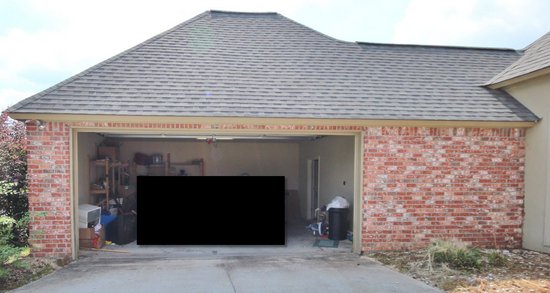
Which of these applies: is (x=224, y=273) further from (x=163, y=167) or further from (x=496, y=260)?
(x=163, y=167)

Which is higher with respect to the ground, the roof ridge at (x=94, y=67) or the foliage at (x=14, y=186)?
the roof ridge at (x=94, y=67)

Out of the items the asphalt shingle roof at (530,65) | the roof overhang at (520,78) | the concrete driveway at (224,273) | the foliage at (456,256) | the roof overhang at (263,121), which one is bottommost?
the concrete driveway at (224,273)

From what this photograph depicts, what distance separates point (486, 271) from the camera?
6152mm

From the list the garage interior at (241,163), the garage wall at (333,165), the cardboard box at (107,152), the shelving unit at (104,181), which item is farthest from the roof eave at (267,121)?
the cardboard box at (107,152)

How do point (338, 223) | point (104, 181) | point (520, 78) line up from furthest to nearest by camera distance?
point (104, 181) → point (338, 223) → point (520, 78)

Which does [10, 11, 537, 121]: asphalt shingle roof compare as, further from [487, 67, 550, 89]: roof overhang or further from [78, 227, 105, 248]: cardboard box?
[78, 227, 105, 248]: cardboard box

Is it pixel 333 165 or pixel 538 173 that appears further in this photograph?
pixel 333 165

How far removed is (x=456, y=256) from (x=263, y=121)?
4054 mm

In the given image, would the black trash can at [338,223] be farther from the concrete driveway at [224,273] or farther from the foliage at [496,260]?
the foliage at [496,260]

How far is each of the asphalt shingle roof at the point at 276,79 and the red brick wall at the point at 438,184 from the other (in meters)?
0.38

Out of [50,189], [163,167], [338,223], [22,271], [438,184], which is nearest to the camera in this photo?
[22,271]

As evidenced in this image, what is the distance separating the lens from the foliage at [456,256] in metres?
6.29

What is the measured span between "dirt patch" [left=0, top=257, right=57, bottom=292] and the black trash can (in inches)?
218

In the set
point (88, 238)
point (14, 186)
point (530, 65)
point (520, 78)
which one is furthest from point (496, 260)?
point (14, 186)
